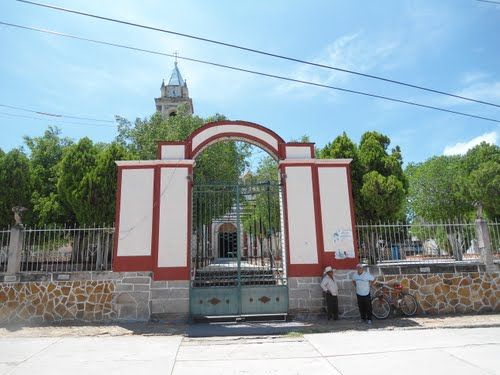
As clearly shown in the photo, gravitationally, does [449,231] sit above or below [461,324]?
above

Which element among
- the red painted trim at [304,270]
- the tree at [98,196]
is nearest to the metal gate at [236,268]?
the red painted trim at [304,270]

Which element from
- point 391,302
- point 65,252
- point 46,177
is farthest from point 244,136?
point 46,177

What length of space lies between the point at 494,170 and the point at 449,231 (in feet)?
38.4

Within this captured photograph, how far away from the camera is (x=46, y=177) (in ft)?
65.7

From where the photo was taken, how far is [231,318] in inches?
370

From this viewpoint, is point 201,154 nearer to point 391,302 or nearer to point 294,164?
point 294,164

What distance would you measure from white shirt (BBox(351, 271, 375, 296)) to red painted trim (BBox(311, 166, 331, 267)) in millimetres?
838

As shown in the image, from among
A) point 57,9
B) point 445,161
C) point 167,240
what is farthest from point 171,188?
point 445,161

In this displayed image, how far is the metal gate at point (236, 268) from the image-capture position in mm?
9414

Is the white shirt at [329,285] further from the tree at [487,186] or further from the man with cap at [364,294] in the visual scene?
the tree at [487,186]

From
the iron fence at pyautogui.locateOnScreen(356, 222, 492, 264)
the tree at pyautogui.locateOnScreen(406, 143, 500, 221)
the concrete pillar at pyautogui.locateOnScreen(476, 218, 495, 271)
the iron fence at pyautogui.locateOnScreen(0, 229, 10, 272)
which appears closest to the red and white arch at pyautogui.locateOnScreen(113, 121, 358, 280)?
the iron fence at pyautogui.locateOnScreen(356, 222, 492, 264)

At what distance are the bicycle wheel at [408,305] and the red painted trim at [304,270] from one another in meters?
2.31

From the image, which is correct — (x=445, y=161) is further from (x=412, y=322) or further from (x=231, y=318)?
(x=231, y=318)

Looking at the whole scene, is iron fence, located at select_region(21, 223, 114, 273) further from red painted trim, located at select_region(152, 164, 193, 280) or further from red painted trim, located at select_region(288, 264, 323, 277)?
red painted trim, located at select_region(288, 264, 323, 277)
